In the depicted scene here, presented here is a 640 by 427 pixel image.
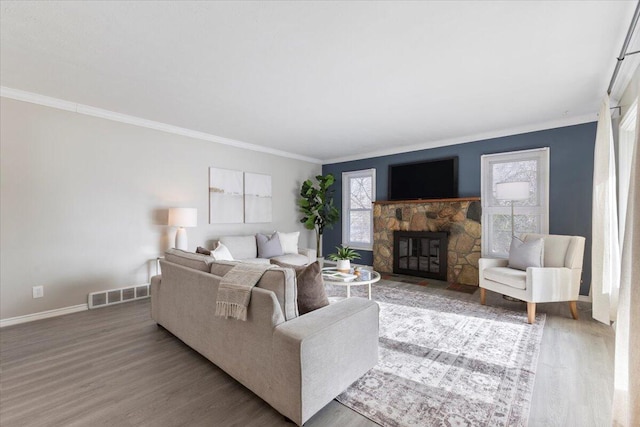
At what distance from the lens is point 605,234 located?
3.06 m

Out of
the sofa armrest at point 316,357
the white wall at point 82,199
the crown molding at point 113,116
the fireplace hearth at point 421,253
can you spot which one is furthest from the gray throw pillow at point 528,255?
the white wall at point 82,199

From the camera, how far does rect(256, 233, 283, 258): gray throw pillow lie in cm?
498

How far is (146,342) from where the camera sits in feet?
8.64

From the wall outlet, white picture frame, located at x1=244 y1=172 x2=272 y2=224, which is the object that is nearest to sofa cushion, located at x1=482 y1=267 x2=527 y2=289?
white picture frame, located at x1=244 y1=172 x2=272 y2=224

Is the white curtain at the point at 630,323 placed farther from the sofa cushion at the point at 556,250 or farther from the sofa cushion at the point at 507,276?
the sofa cushion at the point at 556,250

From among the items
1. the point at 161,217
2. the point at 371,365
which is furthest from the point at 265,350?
the point at 161,217

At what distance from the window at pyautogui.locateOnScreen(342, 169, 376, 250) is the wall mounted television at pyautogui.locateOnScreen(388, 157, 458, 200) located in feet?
1.80

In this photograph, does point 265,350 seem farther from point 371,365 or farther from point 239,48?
point 239,48

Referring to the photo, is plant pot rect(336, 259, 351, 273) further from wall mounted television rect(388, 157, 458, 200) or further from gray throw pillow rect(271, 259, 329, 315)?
wall mounted television rect(388, 157, 458, 200)

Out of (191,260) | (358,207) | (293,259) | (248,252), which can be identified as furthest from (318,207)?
(191,260)

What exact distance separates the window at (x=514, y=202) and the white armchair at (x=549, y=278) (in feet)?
2.71

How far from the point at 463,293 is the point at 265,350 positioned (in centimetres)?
354

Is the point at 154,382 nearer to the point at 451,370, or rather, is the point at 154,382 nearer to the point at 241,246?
the point at 451,370

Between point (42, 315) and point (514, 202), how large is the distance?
21.2 feet
